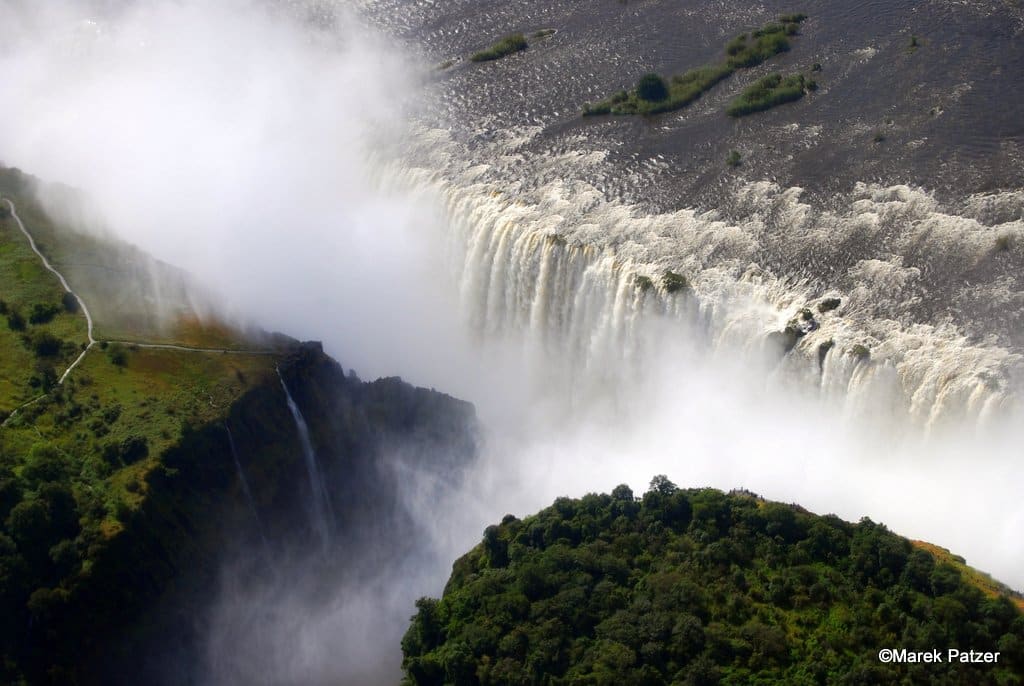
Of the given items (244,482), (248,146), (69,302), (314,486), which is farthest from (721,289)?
(248,146)

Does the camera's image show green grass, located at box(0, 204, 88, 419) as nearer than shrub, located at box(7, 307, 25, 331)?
Yes

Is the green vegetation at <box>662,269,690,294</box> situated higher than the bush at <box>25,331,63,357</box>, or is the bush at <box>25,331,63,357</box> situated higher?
the green vegetation at <box>662,269,690,294</box>

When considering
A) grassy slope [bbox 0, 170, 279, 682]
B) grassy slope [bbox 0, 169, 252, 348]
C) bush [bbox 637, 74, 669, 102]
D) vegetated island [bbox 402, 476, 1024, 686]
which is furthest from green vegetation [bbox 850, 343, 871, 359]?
grassy slope [bbox 0, 169, 252, 348]

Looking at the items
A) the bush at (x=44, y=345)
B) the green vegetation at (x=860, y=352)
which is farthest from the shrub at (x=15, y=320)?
the green vegetation at (x=860, y=352)

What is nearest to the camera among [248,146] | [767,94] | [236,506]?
[236,506]

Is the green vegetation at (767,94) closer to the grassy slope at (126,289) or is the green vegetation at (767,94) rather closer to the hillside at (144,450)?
the hillside at (144,450)

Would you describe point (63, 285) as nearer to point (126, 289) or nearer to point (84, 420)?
point (126, 289)

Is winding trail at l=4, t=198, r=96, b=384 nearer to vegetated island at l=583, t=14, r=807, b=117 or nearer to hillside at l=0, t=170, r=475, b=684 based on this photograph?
hillside at l=0, t=170, r=475, b=684
